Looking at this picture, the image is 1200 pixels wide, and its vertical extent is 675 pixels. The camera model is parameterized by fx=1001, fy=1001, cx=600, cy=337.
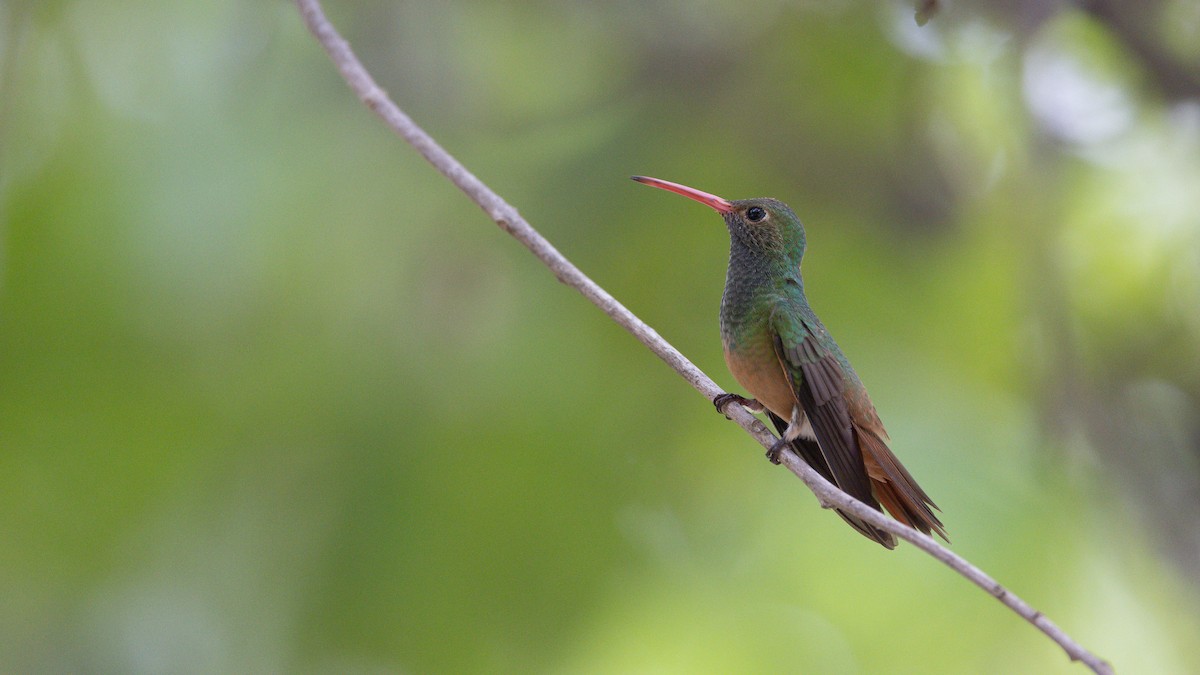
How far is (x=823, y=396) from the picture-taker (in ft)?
6.18

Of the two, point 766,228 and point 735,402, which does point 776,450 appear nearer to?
point 735,402

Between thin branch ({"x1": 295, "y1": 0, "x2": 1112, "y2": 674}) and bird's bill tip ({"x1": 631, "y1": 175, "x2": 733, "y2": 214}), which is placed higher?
bird's bill tip ({"x1": 631, "y1": 175, "x2": 733, "y2": 214})

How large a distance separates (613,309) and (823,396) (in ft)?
1.52

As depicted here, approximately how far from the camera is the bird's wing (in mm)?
1714

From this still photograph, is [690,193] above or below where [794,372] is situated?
above

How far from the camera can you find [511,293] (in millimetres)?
4852

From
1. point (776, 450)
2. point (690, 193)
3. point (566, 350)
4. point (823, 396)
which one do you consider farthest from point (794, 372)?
point (566, 350)

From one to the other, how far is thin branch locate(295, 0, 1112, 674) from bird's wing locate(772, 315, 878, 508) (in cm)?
8

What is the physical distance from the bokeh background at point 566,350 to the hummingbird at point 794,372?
79.5 inches

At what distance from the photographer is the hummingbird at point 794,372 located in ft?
5.71

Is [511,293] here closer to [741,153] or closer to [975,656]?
[741,153]

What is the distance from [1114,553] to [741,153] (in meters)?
2.40

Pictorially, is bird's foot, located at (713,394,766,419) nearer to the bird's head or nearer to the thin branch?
the thin branch

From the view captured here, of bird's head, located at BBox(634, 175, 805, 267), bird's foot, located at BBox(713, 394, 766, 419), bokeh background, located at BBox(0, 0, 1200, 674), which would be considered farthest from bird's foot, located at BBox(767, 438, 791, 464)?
bokeh background, located at BBox(0, 0, 1200, 674)
